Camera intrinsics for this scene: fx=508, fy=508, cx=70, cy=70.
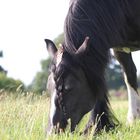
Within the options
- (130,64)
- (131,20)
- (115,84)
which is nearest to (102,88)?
(131,20)

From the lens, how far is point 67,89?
5.12m

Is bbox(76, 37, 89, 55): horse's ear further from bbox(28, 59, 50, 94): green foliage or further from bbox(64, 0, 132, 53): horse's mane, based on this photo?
bbox(28, 59, 50, 94): green foliage

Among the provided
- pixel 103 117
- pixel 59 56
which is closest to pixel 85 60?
pixel 59 56

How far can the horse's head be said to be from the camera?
5027 millimetres

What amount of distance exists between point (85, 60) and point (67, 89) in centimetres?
37

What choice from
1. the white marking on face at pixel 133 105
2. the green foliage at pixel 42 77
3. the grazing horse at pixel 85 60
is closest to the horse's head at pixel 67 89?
the grazing horse at pixel 85 60

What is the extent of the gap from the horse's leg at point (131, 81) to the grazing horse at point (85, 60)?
1.54 meters

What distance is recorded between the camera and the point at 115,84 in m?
62.9

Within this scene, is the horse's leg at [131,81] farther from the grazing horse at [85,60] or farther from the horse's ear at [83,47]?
the horse's ear at [83,47]

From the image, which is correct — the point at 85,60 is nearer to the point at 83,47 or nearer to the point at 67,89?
the point at 83,47

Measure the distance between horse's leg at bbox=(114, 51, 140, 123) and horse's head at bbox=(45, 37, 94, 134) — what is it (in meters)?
2.27

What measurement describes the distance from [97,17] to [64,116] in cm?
121

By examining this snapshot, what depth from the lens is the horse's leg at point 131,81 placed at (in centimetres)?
752

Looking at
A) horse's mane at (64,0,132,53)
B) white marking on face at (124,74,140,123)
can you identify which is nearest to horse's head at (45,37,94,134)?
horse's mane at (64,0,132,53)
